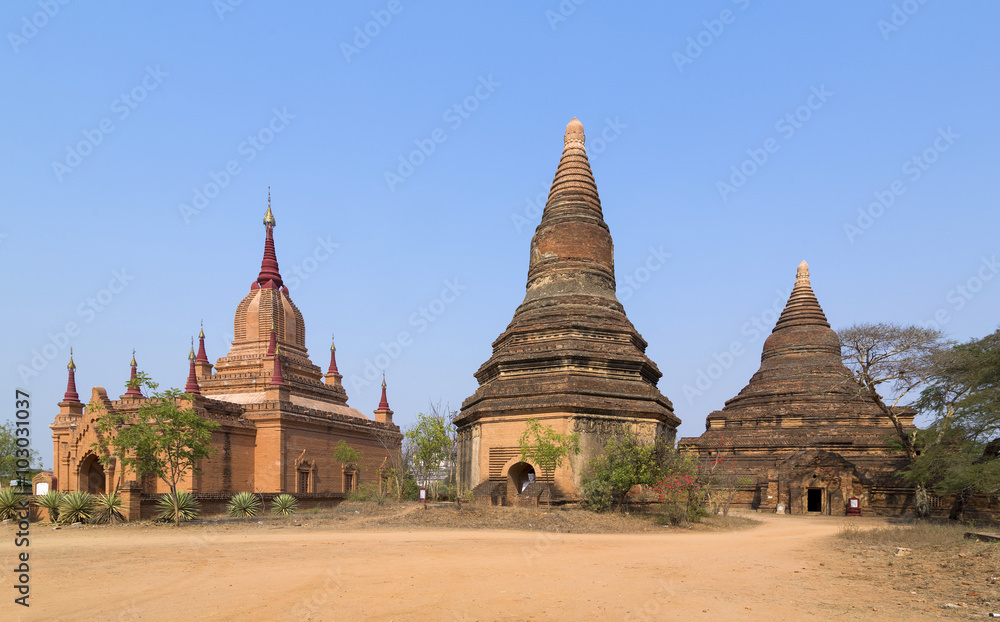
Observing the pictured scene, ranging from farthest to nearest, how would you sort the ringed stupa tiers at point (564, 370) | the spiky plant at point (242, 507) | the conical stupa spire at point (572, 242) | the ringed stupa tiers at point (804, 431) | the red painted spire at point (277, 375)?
the red painted spire at point (277, 375) → the ringed stupa tiers at point (804, 431) → the conical stupa spire at point (572, 242) → the ringed stupa tiers at point (564, 370) → the spiky plant at point (242, 507)

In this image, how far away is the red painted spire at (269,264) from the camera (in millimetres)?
41344

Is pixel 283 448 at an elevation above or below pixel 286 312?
below

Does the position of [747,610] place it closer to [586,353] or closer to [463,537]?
[463,537]

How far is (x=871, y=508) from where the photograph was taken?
96.1ft

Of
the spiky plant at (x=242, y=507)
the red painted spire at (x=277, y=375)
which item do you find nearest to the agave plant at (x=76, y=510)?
the spiky plant at (x=242, y=507)

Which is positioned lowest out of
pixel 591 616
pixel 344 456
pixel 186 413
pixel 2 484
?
pixel 2 484

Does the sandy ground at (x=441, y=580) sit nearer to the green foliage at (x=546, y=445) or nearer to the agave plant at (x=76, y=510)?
the agave plant at (x=76, y=510)

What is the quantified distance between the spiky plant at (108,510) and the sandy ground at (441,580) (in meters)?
4.46

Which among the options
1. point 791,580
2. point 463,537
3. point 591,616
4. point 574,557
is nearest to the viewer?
point 591,616

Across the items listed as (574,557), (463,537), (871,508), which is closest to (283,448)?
(463,537)

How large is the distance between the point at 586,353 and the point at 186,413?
13.5 metres

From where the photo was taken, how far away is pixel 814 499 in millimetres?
31047

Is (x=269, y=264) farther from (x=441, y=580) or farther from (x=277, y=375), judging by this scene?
(x=441, y=580)

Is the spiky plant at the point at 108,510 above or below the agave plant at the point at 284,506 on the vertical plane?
above
